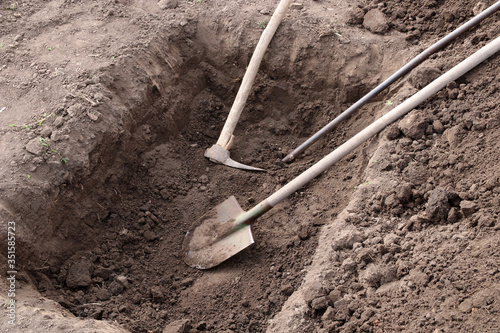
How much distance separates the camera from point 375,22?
475 cm

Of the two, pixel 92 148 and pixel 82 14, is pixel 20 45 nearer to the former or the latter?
pixel 82 14

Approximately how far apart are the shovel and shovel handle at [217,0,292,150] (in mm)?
794

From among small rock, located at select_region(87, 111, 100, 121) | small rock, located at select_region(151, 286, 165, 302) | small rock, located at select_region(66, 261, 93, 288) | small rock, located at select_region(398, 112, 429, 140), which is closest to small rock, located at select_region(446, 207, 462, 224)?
small rock, located at select_region(398, 112, 429, 140)

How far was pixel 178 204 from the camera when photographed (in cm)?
442

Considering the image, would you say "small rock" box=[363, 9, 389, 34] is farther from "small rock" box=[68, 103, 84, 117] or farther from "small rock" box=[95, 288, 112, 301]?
"small rock" box=[95, 288, 112, 301]

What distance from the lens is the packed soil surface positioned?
2.96m

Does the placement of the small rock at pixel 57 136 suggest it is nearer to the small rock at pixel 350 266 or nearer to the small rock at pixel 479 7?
the small rock at pixel 350 266

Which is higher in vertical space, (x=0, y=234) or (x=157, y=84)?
(x=157, y=84)

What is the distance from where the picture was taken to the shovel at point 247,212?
373 cm

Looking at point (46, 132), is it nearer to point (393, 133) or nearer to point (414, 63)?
point (393, 133)

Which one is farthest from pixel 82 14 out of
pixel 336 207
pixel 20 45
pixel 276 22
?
pixel 336 207

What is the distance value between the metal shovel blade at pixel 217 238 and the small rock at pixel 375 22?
2283mm

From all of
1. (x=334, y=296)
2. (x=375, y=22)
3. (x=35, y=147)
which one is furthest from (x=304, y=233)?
(x=375, y=22)

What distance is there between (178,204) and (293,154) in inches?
48.4
